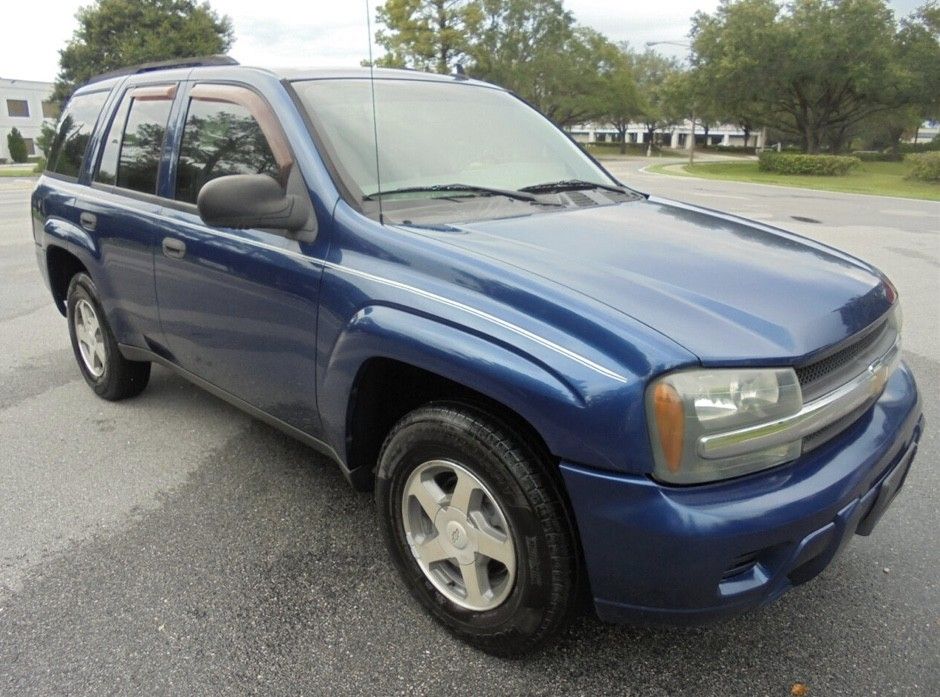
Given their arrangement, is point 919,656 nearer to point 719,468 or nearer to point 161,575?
point 719,468

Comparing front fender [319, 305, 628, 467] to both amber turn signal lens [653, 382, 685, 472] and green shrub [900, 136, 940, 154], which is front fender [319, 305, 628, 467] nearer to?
amber turn signal lens [653, 382, 685, 472]

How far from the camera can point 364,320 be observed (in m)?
2.35

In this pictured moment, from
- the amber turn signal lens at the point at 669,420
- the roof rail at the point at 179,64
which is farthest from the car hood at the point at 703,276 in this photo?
the roof rail at the point at 179,64

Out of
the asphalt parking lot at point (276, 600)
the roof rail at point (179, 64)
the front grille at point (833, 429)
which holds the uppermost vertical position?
the roof rail at point (179, 64)

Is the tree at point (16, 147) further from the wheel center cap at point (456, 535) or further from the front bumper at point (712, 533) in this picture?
the front bumper at point (712, 533)

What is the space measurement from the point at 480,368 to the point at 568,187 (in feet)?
4.68

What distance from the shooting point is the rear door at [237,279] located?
268 cm

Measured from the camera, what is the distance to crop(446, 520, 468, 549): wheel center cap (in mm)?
2262

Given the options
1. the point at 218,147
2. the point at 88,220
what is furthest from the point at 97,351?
the point at 218,147

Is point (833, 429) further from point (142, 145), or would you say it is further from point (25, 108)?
point (25, 108)

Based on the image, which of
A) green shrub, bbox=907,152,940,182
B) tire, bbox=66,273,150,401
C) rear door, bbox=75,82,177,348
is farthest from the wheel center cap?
green shrub, bbox=907,152,940,182

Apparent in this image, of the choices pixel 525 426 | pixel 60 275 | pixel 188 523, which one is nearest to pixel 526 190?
pixel 525 426

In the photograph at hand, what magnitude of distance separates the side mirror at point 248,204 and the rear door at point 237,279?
0.12m

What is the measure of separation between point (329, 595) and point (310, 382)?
0.75 meters
